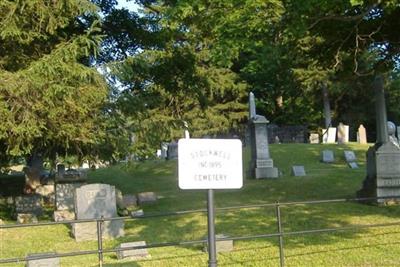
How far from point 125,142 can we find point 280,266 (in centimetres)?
889

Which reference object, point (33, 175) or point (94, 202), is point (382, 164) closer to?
point (94, 202)

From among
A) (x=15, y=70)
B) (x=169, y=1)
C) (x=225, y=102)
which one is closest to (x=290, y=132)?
(x=225, y=102)

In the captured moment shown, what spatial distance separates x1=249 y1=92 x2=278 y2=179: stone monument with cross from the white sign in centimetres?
1778

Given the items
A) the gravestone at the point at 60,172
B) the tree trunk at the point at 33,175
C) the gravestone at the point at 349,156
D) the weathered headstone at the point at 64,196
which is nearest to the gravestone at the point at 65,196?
the weathered headstone at the point at 64,196

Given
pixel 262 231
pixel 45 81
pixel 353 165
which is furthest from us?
pixel 353 165

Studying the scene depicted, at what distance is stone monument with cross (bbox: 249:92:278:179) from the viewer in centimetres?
2305

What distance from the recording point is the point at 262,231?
1178cm

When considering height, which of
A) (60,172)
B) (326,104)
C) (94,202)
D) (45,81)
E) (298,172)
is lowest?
(94,202)

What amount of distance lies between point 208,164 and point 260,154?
18655 mm

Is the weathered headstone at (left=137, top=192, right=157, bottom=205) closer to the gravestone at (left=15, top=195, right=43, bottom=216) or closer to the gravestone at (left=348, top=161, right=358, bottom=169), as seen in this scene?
the gravestone at (left=15, top=195, right=43, bottom=216)

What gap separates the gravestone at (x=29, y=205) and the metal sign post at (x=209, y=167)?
13.2 m

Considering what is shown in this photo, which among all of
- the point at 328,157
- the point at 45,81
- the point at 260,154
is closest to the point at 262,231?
the point at 45,81

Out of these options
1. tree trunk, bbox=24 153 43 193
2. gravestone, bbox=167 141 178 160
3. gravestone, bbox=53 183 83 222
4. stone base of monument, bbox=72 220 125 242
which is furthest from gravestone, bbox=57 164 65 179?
gravestone, bbox=167 141 178 160

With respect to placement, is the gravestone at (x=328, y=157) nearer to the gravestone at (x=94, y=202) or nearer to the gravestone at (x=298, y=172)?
the gravestone at (x=298, y=172)
